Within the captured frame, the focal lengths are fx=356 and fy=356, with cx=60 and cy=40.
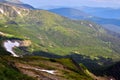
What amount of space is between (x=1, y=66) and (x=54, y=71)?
57783 mm

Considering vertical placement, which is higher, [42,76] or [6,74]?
[6,74]

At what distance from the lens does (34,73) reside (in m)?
123

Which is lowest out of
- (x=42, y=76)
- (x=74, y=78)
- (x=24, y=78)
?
(x=74, y=78)

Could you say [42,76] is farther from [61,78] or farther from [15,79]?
[15,79]

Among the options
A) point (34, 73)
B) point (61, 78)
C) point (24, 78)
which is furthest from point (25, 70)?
point (24, 78)

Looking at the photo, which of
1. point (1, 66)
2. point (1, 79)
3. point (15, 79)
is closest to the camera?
point (1, 79)

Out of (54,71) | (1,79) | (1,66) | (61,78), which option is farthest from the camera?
(54,71)

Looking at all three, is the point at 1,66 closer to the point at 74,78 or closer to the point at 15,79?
the point at 15,79

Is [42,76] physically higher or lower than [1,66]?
lower

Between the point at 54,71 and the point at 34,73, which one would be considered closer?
the point at 34,73

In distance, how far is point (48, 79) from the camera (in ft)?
404

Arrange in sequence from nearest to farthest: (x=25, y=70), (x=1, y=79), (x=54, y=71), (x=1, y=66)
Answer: (x=1, y=79) → (x=1, y=66) → (x=25, y=70) → (x=54, y=71)

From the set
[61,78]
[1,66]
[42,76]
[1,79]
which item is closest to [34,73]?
[42,76]

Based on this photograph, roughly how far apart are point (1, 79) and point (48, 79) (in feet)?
138
